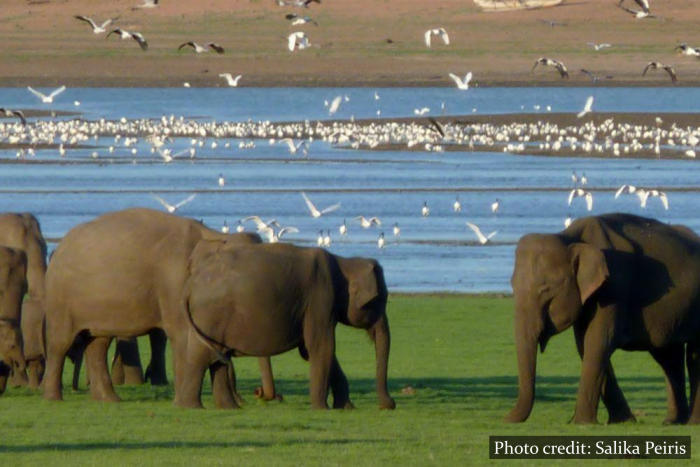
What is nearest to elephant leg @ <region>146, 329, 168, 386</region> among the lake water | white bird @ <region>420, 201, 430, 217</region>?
the lake water

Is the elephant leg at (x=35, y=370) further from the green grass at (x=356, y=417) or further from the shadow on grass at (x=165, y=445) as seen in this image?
the shadow on grass at (x=165, y=445)

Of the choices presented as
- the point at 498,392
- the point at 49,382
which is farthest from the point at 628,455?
the point at 49,382

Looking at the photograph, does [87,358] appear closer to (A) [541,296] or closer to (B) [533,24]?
(A) [541,296]

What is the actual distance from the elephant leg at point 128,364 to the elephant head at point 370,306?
2.85 m

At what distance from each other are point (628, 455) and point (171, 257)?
4.51 metres

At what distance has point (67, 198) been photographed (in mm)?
36406

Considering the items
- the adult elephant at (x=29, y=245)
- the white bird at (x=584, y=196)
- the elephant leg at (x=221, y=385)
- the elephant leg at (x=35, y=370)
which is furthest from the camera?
the white bird at (x=584, y=196)

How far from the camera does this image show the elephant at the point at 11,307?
14.2m

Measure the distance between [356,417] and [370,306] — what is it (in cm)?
111

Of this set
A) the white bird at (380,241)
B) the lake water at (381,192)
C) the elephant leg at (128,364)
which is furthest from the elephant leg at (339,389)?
the white bird at (380,241)

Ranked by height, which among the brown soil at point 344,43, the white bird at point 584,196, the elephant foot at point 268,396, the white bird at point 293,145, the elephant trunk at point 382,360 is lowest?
the brown soil at point 344,43

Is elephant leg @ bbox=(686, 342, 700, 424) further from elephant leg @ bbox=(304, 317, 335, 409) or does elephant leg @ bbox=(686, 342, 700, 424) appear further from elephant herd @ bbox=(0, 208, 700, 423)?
elephant leg @ bbox=(304, 317, 335, 409)

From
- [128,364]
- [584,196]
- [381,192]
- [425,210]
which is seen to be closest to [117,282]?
[128,364]

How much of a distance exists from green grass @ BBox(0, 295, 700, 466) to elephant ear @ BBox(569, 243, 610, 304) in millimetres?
921
